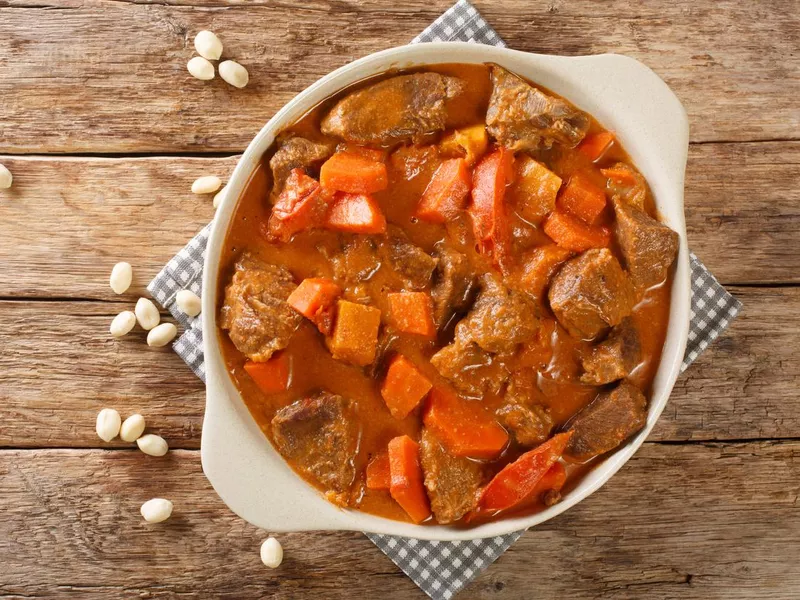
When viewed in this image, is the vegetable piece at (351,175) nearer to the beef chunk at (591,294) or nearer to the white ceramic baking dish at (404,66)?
the white ceramic baking dish at (404,66)

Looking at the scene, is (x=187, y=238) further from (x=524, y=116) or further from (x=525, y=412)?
(x=525, y=412)

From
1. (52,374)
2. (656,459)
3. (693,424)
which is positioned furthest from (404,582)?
(52,374)

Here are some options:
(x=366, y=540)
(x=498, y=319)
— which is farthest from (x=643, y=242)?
(x=366, y=540)

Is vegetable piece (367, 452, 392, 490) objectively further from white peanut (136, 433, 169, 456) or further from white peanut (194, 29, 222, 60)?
white peanut (194, 29, 222, 60)

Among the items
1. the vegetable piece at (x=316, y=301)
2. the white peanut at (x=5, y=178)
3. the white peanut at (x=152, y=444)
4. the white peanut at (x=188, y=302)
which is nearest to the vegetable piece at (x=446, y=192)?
the vegetable piece at (x=316, y=301)

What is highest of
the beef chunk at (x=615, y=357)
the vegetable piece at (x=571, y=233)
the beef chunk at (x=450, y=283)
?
the vegetable piece at (x=571, y=233)

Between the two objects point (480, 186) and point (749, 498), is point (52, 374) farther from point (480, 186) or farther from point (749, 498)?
point (749, 498)
